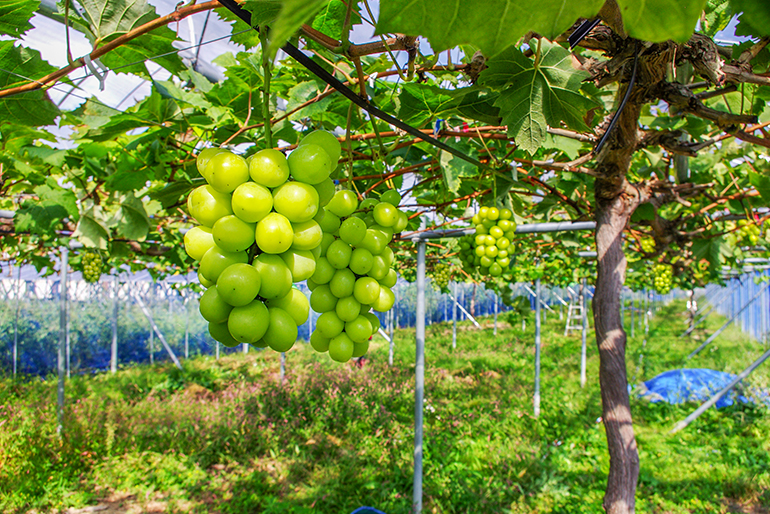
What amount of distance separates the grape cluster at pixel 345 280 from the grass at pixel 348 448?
4.14 m

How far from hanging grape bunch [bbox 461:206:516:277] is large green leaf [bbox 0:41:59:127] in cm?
176

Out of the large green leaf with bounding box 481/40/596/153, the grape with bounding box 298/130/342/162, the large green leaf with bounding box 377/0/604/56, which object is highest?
the large green leaf with bounding box 481/40/596/153

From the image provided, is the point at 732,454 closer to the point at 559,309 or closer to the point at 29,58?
the point at 29,58

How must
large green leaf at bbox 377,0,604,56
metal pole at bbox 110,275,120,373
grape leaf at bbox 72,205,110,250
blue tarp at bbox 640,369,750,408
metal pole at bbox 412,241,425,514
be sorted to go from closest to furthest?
1. large green leaf at bbox 377,0,604,56
2. grape leaf at bbox 72,205,110,250
3. metal pole at bbox 412,241,425,514
4. blue tarp at bbox 640,369,750,408
5. metal pole at bbox 110,275,120,373

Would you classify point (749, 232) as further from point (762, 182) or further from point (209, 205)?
point (209, 205)

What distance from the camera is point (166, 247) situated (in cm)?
436

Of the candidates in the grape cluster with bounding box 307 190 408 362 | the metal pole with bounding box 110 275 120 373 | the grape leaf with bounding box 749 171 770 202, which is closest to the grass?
the metal pole with bounding box 110 275 120 373

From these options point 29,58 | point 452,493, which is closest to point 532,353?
point 452,493

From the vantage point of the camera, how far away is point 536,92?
1090 millimetres

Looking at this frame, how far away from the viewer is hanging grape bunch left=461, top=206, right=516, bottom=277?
82.0 inches

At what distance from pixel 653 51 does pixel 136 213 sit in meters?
2.49

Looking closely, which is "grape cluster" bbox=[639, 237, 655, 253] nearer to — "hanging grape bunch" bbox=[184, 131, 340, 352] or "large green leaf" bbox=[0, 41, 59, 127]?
"hanging grape bunch" bbox=[184, 131, 340, 352]

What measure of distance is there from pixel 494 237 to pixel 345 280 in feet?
4.65

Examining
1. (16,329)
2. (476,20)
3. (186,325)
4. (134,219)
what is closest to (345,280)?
(476,20)
